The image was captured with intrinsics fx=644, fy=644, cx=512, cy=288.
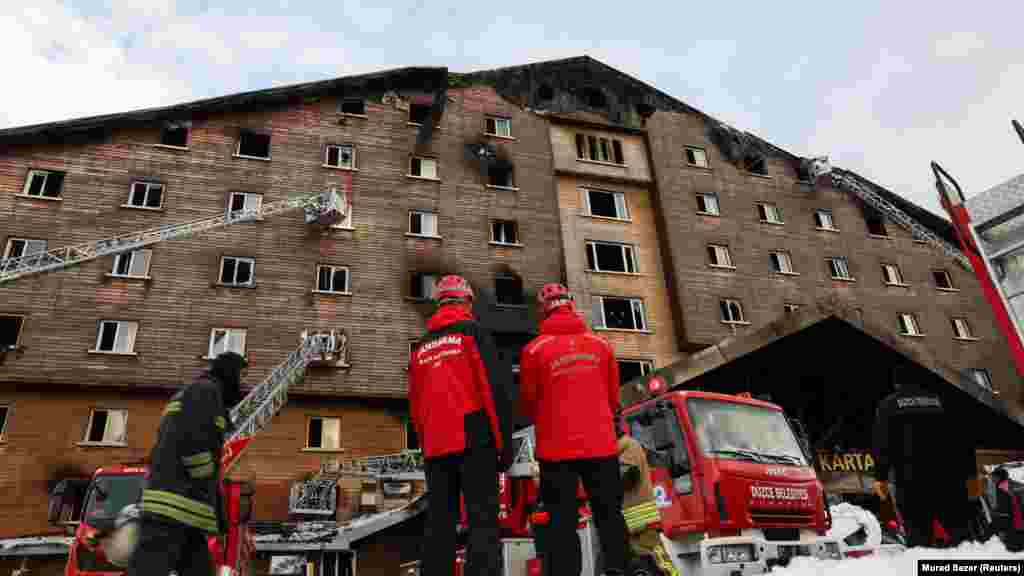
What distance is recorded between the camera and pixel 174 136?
2681cm

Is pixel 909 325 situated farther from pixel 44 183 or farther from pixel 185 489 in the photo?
pixel 44 183

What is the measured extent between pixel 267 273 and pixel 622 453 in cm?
2057

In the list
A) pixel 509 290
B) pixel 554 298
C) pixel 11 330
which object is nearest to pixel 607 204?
pixel 509 290

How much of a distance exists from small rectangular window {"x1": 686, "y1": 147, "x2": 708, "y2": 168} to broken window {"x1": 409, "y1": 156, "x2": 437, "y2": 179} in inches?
521

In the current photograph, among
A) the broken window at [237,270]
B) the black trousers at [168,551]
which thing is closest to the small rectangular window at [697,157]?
the broken window at [237,270]

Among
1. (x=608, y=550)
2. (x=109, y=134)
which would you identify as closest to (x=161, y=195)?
(x=109, y=134)

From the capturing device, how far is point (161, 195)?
82.0 ft

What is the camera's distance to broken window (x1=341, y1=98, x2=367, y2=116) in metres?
29.5

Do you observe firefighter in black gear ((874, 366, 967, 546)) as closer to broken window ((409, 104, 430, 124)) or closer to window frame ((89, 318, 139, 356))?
window frame ((89, 318, 139, 356))

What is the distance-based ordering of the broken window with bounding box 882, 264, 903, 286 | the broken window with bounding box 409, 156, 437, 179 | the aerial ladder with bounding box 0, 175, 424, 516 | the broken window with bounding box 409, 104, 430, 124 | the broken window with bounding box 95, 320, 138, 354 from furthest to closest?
1. the broken window with bounding box 882, 264, 903, 286
2. the broken window with bounding box 409, 104, 430, 124
3. the broken window with bounding box 409, 156, 437, 179
4. the broken window with bounding box 95, 320, 138, 354
5. the aerial ladder with bounding box 0, 175, 424, 516

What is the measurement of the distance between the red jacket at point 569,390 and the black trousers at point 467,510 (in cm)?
67

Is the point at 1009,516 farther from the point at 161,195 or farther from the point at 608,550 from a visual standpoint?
the point at 161,195

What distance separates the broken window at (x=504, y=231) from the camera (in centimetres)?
2822

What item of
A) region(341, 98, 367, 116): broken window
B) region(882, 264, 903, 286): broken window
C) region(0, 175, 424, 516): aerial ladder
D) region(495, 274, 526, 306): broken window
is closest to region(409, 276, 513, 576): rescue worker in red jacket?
region(0, 175, 424, 516): aerial ladder
